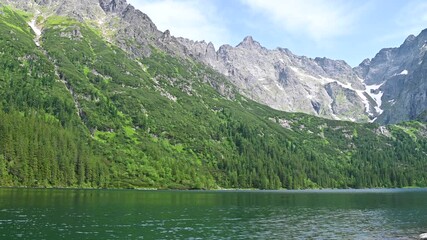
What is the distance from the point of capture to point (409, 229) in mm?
79188

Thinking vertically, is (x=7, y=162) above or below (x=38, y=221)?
above

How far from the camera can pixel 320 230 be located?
7762 cm

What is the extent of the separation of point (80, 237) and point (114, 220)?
20839 millimetres

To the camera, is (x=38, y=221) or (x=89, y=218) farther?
(x=89, y=218)

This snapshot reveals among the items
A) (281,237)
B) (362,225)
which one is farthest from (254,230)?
(362,225)

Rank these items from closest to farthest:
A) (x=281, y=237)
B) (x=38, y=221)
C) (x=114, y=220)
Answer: (x=281, y=237) → (x=38, y=221) → (x=114, y=220)

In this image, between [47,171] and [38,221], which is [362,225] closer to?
[38,221]

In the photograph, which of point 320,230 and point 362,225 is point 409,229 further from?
point 320,230

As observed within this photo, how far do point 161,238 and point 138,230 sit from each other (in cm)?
879

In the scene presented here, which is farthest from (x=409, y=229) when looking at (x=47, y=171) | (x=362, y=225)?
(x=47, y=171)

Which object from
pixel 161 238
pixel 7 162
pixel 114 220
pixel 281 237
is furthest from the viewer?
pixel 7 162

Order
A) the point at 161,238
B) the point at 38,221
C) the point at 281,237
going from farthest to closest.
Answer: the point at 38,221 → the point at 281,237 → the point at 161,238

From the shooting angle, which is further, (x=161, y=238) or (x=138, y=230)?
(x=138, y=230)

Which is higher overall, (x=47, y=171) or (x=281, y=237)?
(x=47, y=171)
